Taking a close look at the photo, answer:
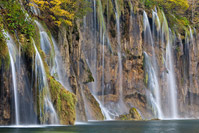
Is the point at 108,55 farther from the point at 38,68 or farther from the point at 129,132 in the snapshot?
the point at 129,132

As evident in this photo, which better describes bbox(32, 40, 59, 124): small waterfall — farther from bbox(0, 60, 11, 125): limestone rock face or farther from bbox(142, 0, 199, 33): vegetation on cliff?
bbox(142, 0, 199, 33): vegetation on cliff

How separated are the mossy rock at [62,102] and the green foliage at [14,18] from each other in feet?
11.0

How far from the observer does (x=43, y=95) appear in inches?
803

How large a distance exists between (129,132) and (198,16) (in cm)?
4506

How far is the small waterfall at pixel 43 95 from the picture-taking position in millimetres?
20328

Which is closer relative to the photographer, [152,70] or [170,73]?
[152,70]

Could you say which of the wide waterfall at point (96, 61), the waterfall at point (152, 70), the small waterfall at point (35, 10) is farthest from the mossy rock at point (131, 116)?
the small waterfall at point (35, 10)

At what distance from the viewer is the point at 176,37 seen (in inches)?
2008

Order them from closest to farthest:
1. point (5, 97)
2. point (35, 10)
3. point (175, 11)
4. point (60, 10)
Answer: point (5, 97) < point (35, 10) < point (60, 10) < point (175, 11)

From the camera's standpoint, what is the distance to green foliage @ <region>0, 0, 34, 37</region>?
68.5 ft

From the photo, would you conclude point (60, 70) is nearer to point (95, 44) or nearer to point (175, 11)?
point (95, 44)

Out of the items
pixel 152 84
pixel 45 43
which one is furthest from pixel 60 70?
pixel 152 84

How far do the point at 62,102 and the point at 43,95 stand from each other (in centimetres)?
188

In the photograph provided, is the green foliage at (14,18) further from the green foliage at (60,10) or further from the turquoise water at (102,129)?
the turquoise water at (102,129)
